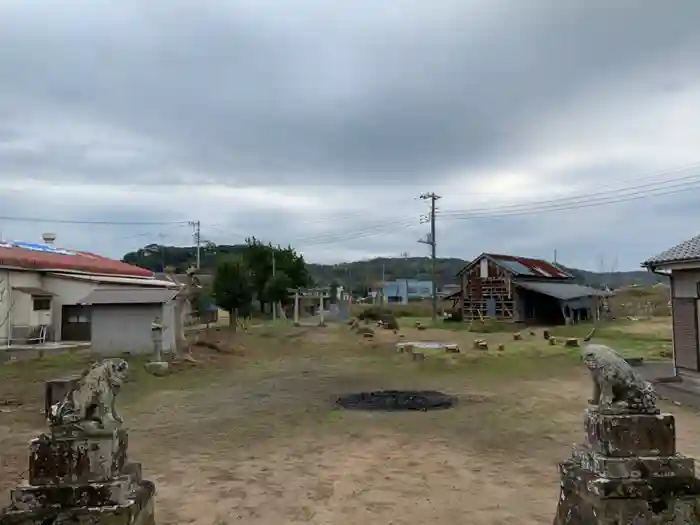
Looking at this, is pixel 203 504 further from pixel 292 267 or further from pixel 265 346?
pixel 292 267

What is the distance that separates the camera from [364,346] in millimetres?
23906

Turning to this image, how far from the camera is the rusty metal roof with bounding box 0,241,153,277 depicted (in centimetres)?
2528

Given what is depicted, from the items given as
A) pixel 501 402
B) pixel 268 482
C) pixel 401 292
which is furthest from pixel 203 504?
pixel 401 292

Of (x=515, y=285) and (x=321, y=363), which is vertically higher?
(x=515, y=285)

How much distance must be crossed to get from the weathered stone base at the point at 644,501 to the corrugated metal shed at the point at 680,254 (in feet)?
31.4

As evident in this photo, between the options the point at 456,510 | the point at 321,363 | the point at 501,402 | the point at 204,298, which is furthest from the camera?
the point at 204,298

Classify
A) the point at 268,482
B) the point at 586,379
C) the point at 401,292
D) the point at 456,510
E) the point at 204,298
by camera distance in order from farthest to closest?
the point at 401,292
the point at 204,298
the point at 586,379
the point at 268,482
the point at 456,510

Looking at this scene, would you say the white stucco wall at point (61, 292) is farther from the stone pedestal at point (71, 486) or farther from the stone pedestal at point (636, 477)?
the stone pedestal at point (636, 477)

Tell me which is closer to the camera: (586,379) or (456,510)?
(456,510)

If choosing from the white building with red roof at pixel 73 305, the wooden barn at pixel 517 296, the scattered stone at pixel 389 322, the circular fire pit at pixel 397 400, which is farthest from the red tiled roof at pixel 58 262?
the wooden barn at pixel 517 296

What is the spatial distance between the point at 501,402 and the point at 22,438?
29.0 ft

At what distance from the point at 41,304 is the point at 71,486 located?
24.4 meters

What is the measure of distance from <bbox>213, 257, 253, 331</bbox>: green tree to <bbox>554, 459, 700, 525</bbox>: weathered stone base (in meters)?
28.4

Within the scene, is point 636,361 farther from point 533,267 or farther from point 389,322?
point 533,267
